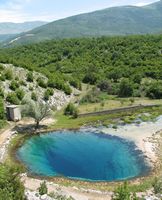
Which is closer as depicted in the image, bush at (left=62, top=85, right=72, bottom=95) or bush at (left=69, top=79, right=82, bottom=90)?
A: bush at (left=62, top=85, right=72, bottom=95)

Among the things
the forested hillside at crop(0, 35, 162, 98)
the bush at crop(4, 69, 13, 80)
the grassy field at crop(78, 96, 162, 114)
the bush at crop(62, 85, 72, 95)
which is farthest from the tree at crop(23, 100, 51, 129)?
the bush at crop(62, 85, 72, 95)

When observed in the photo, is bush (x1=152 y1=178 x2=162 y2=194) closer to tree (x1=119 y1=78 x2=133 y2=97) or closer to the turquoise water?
the turquoise water

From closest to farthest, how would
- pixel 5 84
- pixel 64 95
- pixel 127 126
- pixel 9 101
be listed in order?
pixel 127 126
pixel 9 101
pixel 5 84
pixel 64 95

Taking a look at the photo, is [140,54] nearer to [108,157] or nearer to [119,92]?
[119,92]

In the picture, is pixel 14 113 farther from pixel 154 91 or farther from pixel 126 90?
pixel 154 91

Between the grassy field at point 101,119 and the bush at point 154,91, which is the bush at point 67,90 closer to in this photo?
the grassy field at point 101,119

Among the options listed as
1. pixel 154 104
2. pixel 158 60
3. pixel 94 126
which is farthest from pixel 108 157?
pixel 158 60

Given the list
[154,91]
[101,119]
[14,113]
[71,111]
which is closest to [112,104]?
[101,119]
